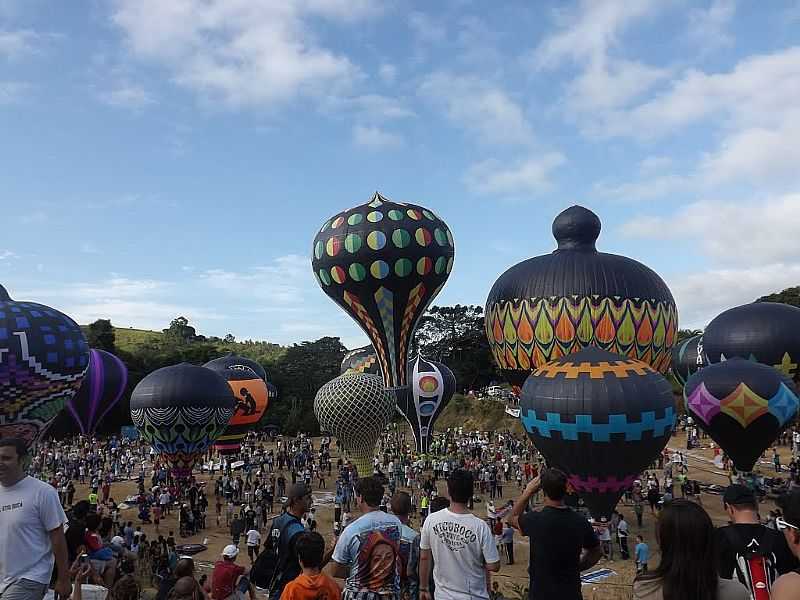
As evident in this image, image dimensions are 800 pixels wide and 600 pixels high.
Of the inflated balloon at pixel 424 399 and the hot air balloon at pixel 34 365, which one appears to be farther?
the inflated balloon at pixel 424 399

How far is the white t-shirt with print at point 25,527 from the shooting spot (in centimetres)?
366

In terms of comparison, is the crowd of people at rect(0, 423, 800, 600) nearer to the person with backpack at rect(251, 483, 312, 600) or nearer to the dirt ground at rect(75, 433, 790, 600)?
the person with backpack at rect(251, 483, 312, 600)

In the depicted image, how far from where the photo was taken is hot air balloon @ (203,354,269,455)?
29656 millimetres

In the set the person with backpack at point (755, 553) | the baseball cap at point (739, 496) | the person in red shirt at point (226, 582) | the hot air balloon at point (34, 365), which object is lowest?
the person in red shirt at point (226, 582)

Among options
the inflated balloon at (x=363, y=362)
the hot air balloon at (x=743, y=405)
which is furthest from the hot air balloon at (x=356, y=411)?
the hot air balloon at (x=743, y=405)

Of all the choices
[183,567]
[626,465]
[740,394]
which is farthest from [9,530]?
[740,394]

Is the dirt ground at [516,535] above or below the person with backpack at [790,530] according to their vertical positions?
below

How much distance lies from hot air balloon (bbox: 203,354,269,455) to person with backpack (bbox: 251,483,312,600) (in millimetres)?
24761

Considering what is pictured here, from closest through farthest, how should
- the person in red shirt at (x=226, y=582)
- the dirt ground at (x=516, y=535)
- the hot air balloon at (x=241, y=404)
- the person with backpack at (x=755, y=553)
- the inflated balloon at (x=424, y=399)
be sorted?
the person with backpack at (x=755, y=553), the person in red shirt at (x=226, y=582), the dirt ground at (x=516, y=535), the hot air balloon at (x=241, y=404), the inflated balloon at (x=424, y=399)

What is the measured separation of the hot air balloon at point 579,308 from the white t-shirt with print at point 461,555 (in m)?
18.6

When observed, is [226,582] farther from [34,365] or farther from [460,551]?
[34,365]

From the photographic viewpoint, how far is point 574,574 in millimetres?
3816

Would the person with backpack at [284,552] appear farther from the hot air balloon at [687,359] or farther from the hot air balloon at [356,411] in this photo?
the hot air balloon at [687,359]

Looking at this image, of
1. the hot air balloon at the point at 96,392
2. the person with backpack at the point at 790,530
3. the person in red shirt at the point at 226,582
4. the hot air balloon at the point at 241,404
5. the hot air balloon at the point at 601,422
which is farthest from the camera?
the hot air balloon at the point at 241,404
